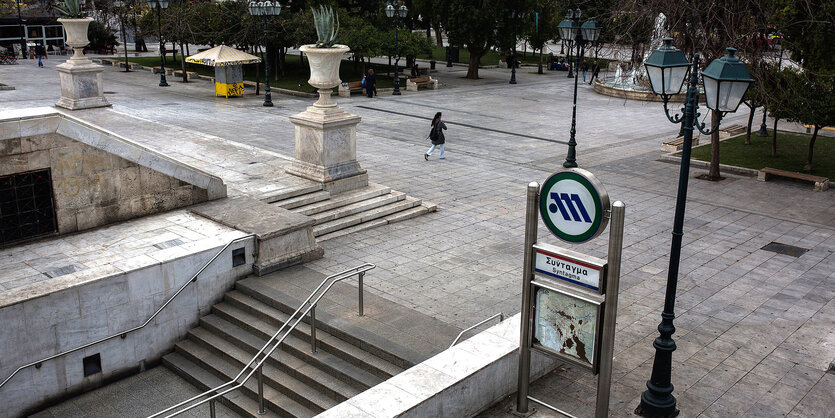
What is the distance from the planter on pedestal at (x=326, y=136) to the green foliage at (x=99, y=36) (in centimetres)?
Result: 4112

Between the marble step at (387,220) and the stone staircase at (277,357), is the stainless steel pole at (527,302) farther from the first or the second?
the marble step at (387,220)

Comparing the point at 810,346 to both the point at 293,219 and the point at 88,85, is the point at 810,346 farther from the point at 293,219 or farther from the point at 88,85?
the point at 88,85

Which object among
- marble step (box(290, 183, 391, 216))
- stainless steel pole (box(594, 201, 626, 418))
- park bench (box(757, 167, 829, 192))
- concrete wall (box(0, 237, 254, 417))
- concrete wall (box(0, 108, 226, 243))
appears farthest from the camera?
park bench (box(757, 167, 829, 192))

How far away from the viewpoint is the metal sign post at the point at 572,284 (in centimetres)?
725

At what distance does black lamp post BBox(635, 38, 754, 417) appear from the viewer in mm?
8023

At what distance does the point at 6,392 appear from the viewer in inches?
385

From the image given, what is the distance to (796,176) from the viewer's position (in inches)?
776

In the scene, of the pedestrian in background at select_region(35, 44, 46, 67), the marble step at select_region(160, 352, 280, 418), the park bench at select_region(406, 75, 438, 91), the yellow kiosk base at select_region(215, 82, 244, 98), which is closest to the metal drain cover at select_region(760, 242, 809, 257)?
the marble step at select_region(160, 352, 280, 418)

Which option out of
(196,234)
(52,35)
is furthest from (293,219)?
(52,35)

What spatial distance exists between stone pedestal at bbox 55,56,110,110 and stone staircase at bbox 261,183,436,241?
45.3ft

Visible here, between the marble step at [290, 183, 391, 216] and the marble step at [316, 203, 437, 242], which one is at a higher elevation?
the marble step at [290, 183, 391, 216]

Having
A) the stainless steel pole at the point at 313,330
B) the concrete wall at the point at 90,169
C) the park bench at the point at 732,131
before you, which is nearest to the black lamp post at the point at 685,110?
the stainless steel pole at the point at 313,330

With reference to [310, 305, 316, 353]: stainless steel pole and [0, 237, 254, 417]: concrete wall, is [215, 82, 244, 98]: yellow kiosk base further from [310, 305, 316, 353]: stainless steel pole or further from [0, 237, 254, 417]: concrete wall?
[310, 305, 316, 353]: stainless steel pole

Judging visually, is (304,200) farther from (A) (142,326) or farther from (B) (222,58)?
(B) (222,58)
